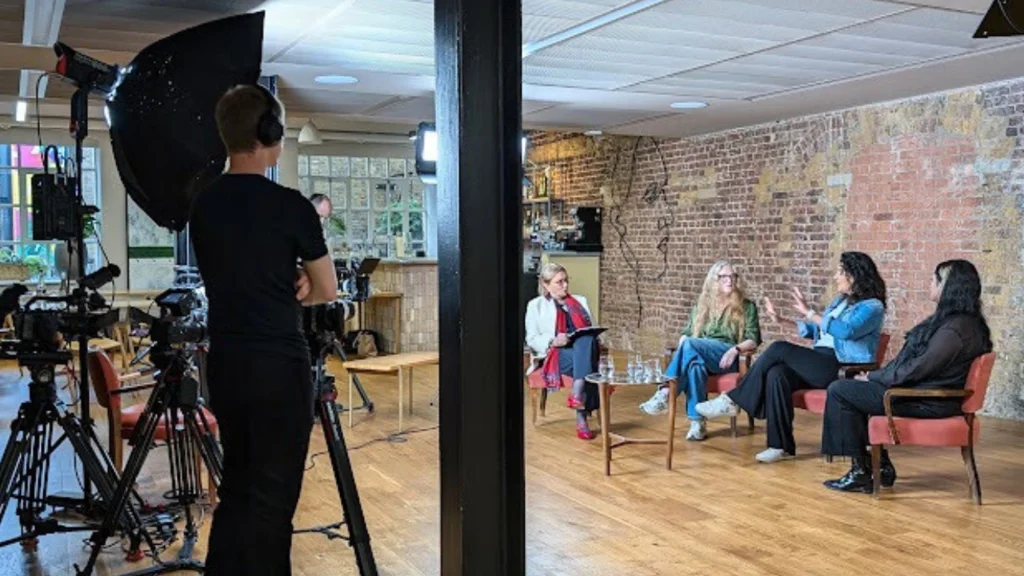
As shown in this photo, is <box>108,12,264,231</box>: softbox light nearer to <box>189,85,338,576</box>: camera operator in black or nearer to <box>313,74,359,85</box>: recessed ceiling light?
<box>189,85,338,576</box>: camera operator in black

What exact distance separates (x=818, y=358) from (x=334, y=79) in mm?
3546

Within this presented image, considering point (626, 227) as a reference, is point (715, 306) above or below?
below

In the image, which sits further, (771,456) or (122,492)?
(771,456)

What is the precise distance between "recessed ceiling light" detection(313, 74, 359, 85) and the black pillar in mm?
4461

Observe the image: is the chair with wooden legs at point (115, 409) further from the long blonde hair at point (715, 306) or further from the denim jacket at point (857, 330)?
→ the denim jacket at point (857, 330)

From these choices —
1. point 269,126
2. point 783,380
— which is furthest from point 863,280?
point 269,126

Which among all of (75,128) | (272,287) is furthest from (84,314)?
(272,287)

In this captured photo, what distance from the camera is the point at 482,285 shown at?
71.6 inches

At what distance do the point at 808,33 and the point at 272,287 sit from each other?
3.58 metres

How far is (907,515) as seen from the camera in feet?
13.9

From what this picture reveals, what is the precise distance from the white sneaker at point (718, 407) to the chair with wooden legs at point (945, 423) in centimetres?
126

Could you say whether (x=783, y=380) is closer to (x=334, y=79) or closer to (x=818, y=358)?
(x=818, y=358)

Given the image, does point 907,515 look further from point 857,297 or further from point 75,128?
point 75,128

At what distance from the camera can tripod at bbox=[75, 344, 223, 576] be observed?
311 cm
